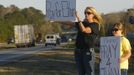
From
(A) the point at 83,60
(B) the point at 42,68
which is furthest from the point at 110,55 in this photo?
(B) the point at 42,68

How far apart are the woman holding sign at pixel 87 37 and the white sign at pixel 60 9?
2.76 feet

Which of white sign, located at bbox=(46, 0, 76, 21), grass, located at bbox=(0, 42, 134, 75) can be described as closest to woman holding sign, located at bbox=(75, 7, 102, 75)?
white sign, located at bbox=(46, 0, 76, 21)

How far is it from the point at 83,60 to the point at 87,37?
487 mm

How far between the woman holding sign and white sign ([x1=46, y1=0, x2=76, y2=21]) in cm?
84

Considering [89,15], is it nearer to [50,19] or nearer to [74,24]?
[74,24]

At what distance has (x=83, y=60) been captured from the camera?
37.4 ft

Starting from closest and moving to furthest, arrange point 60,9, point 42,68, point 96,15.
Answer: point 96,15, point 60,9, point 42,68

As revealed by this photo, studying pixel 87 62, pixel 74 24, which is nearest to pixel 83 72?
pixel 87 62

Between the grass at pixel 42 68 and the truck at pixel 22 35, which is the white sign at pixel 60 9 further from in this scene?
the truck at pixel 22 35

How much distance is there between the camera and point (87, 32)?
11.3 meters

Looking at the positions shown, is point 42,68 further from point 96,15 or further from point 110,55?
point 110,55

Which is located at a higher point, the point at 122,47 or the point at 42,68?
the point at 122,47

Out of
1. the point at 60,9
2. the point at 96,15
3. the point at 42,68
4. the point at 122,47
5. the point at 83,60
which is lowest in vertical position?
the point at 42,68

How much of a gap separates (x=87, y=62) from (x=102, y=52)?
1.24ft
